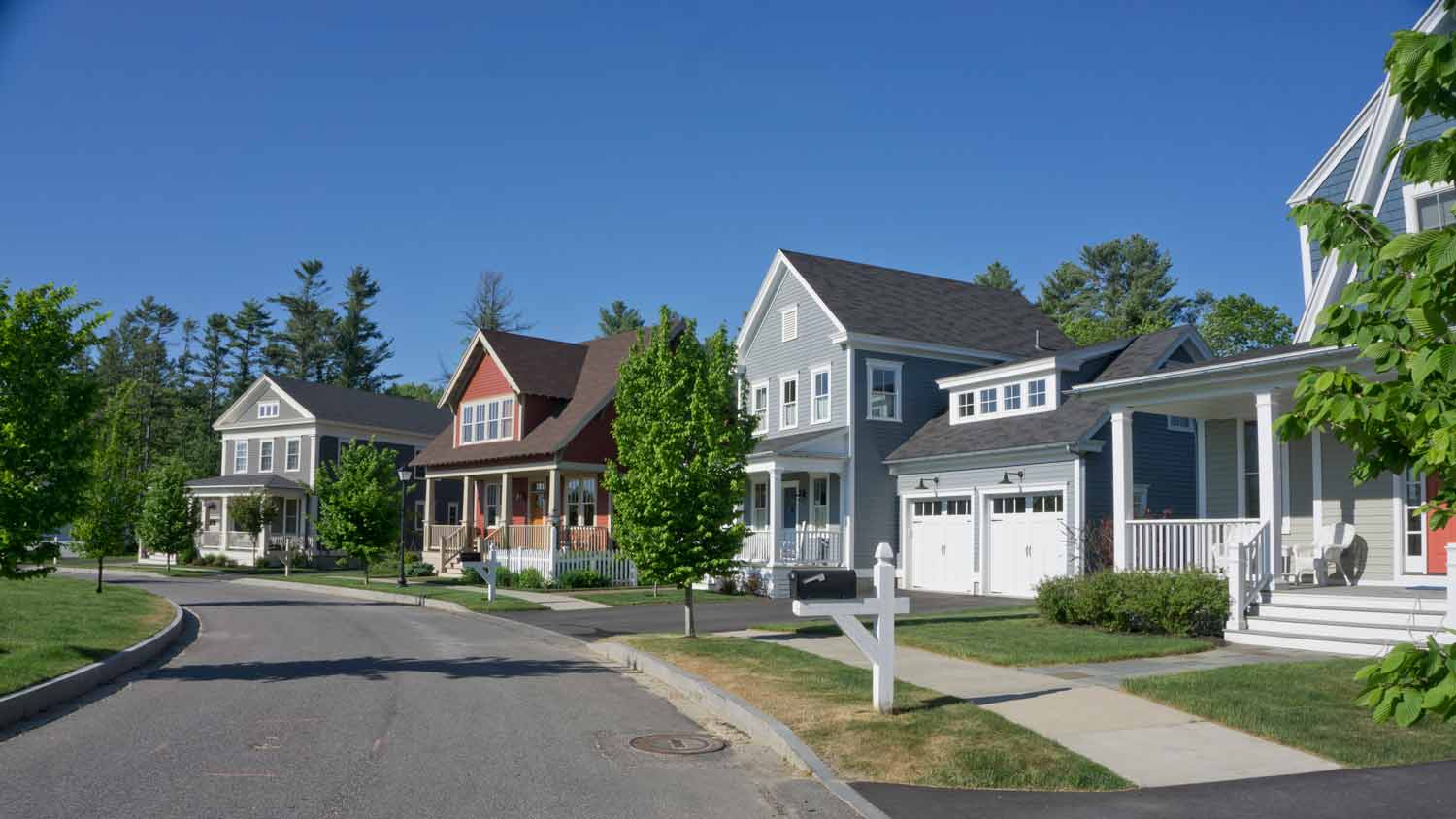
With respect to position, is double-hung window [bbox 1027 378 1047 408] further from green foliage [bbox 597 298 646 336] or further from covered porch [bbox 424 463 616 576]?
green foliage [bbox 597 298 646 336]

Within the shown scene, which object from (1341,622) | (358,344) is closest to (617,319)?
(358,344)

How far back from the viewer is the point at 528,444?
120 ft

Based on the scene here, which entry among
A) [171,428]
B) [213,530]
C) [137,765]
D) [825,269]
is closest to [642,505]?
[137,765]

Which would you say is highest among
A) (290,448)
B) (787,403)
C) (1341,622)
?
(787,403)

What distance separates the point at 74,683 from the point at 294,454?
4177 cm

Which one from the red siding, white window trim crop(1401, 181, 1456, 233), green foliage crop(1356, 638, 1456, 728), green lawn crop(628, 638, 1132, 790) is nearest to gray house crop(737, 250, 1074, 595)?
the red siding

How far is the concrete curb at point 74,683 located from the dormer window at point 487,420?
22.3 meters

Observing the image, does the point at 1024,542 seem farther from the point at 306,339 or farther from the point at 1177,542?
the point at 306,339

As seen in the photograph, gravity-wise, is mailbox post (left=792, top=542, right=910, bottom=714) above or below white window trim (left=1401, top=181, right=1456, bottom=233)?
below

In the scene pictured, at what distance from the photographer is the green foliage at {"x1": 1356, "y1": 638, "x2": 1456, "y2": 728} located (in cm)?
361

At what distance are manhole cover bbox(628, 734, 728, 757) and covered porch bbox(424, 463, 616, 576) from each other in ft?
74.2

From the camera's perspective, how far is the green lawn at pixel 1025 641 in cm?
1385

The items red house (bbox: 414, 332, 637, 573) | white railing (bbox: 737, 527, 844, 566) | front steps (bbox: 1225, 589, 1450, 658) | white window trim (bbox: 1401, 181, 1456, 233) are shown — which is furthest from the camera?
red house (bbox: 414, 332, 637, 573)

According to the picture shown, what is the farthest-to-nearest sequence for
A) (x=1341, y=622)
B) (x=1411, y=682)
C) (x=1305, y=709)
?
(x=1341, y=622), (x=1305, y=709), (x=1411, y=682)
